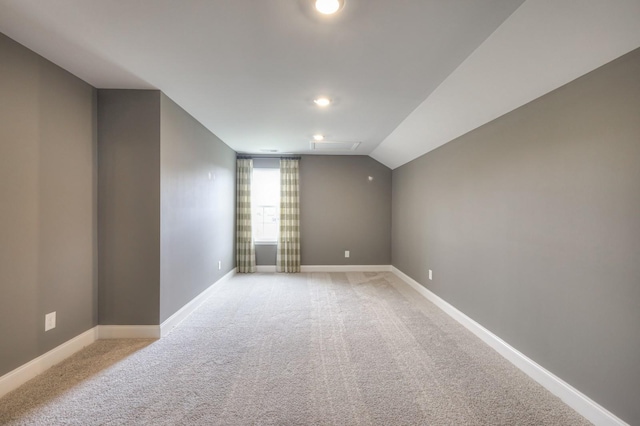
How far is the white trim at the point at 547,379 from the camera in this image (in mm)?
1594

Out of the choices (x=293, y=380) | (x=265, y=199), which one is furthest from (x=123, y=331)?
(x=265, y=199)

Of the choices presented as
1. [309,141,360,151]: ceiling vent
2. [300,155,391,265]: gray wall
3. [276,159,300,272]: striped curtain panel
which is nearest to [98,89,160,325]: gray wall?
[309,141,360,151]: ceiling vent

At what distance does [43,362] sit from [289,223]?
3.78m

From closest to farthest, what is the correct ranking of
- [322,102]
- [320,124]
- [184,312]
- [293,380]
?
[293,380] → [322,102] → [184,312] → [320,124]

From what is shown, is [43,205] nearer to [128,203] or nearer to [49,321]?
[128,203]

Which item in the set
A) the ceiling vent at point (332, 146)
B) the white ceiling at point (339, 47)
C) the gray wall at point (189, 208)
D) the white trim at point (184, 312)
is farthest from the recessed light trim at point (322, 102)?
Result: the white trim at point (184, 312)

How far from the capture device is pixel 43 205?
82.0 inches

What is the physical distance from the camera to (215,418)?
5.43 feet

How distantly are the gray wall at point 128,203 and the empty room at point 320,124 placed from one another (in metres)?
0.02

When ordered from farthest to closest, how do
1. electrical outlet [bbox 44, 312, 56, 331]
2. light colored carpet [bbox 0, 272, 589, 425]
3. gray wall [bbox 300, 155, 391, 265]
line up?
gray wall [bbox 300, 155, 391, 265], electrical outlet [bbox 44, 312, 56, 331], light colored carpet [bbox 0, 272, 589, 425]

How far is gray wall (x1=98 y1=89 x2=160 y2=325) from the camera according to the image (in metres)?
2.62

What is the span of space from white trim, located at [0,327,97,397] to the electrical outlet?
0.62ft

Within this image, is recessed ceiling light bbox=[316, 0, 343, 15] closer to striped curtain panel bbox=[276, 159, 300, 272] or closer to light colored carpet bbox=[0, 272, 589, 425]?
light colored carpet bbox=[0, 272, 589, 425]

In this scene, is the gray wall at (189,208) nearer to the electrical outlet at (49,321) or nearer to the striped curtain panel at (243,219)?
the striped curtain panel at (243,219)
